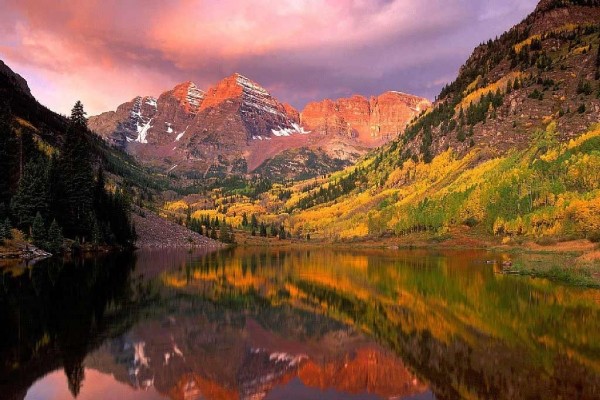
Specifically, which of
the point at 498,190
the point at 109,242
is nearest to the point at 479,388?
the point at 109,242

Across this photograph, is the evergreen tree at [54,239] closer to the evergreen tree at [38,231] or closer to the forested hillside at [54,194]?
the forested hillside at [54,194]

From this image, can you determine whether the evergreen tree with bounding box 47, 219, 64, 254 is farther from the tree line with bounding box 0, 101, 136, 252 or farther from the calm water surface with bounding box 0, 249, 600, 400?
the calm water surface with bounding box 0, 249, 600, 400

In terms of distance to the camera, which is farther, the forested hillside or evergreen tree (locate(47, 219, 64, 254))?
evergreen tree (locate(47, 219, 64, 254))

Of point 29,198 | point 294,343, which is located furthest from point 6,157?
point 294,343

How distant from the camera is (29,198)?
3996 inches

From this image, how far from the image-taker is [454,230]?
192375mm

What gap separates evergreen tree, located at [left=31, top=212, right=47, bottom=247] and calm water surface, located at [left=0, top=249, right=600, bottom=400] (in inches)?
1840

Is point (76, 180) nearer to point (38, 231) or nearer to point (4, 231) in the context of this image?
point (38, 231)

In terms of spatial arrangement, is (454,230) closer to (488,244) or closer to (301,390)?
(488,244)

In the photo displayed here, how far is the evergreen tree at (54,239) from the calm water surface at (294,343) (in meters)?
50.1

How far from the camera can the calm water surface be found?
21.5m

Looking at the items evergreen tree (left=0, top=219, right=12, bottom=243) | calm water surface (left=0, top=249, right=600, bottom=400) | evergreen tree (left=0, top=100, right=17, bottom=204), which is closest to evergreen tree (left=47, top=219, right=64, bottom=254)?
evergreen tree (left=0, top=219, right=12, bottom=243)

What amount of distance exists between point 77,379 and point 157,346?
7.09 m

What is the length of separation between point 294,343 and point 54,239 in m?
87.5
